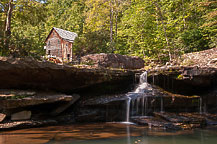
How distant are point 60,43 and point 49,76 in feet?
67.0

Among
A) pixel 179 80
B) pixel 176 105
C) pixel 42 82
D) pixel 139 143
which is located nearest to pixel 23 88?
pixel 42 82

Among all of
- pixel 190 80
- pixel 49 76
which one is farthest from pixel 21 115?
pixel 190 80

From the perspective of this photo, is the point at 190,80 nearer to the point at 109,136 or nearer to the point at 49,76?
the point at 109,136

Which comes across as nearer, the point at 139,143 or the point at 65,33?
the point at 139,143

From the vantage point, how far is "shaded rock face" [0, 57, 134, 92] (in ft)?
28.5

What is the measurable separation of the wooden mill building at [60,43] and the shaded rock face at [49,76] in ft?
56.9

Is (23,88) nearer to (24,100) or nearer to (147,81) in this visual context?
(24,100)

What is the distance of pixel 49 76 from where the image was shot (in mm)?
10070

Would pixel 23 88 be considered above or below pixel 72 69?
Answer: below

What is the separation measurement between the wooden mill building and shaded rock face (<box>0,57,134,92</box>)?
1736cm

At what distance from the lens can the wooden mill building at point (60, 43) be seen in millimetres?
28652

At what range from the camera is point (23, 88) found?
→ 10.3m

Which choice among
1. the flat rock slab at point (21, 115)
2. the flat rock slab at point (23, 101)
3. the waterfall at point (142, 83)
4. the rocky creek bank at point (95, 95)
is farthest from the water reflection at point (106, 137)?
the waterfall at point (142, 83)

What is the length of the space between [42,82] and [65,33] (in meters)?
21.1
